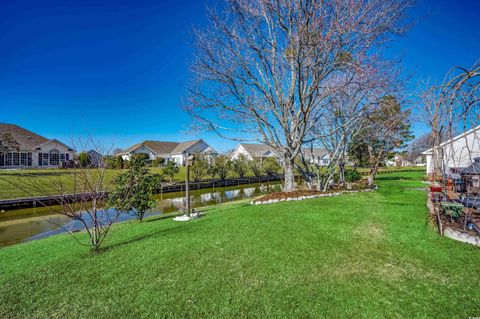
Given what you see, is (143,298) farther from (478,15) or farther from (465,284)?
(478,15)

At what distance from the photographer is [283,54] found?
10.1 m

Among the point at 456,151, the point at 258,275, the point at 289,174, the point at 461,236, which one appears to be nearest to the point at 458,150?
the point at 289,174

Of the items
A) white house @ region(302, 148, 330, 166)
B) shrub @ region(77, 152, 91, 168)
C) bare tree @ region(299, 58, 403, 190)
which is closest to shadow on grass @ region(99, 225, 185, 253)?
shrub @ region(77, 152, 91, 168)

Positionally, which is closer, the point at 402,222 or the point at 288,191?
the point at 402,222

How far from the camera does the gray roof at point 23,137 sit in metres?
28.0

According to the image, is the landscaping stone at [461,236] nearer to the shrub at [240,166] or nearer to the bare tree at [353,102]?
the bare tree at [353,102]

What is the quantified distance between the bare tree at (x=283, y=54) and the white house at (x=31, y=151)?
25.1 metres

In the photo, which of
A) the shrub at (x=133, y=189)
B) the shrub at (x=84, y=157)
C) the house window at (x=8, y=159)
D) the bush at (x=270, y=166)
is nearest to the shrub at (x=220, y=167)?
the bush at (x=270, y=166)

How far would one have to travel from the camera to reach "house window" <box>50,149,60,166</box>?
30.5 meters

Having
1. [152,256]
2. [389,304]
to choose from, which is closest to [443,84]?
[389,304]

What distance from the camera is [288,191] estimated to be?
34.5ft

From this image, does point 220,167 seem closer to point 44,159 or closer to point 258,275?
point 44,159

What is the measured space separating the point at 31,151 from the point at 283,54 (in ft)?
104

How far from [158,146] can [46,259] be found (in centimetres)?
4272
